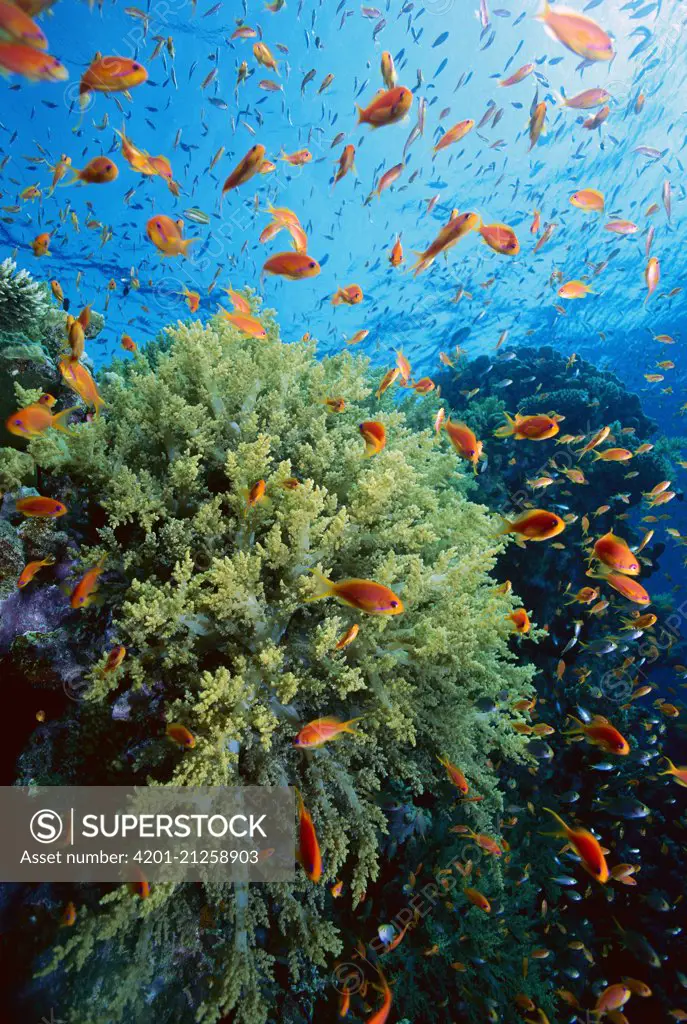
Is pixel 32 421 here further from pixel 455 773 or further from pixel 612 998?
pixel 612 998

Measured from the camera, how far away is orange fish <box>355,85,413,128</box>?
352cm

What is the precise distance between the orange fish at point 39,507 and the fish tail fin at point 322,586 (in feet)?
5.46

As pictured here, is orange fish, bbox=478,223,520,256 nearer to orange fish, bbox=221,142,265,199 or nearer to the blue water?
orange fish, bbox=221,142,265,199

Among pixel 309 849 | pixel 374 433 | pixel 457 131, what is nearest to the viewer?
pixel 309 849

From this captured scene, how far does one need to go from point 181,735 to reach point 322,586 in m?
1.05

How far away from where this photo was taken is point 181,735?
2373mm

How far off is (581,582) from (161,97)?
22727 millimetres

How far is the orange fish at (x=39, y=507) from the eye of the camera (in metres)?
2.80

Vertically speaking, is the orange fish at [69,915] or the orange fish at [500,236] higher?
the orange fish at [500,236]

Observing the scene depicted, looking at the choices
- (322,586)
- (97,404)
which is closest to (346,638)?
(322,586)

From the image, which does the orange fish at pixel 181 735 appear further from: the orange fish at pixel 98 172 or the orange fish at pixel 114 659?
the orange fish at pixel 98 172

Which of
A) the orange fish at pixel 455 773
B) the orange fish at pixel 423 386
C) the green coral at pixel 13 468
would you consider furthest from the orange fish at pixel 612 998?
the green coral at pixel 13 468

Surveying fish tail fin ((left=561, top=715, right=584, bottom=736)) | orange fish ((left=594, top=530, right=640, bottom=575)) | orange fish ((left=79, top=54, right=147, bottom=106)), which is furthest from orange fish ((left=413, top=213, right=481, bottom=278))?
fish tail fin ((left=561, top=715, right=584, bottom=736))

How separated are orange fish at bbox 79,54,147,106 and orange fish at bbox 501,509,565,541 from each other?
429 centimetres
